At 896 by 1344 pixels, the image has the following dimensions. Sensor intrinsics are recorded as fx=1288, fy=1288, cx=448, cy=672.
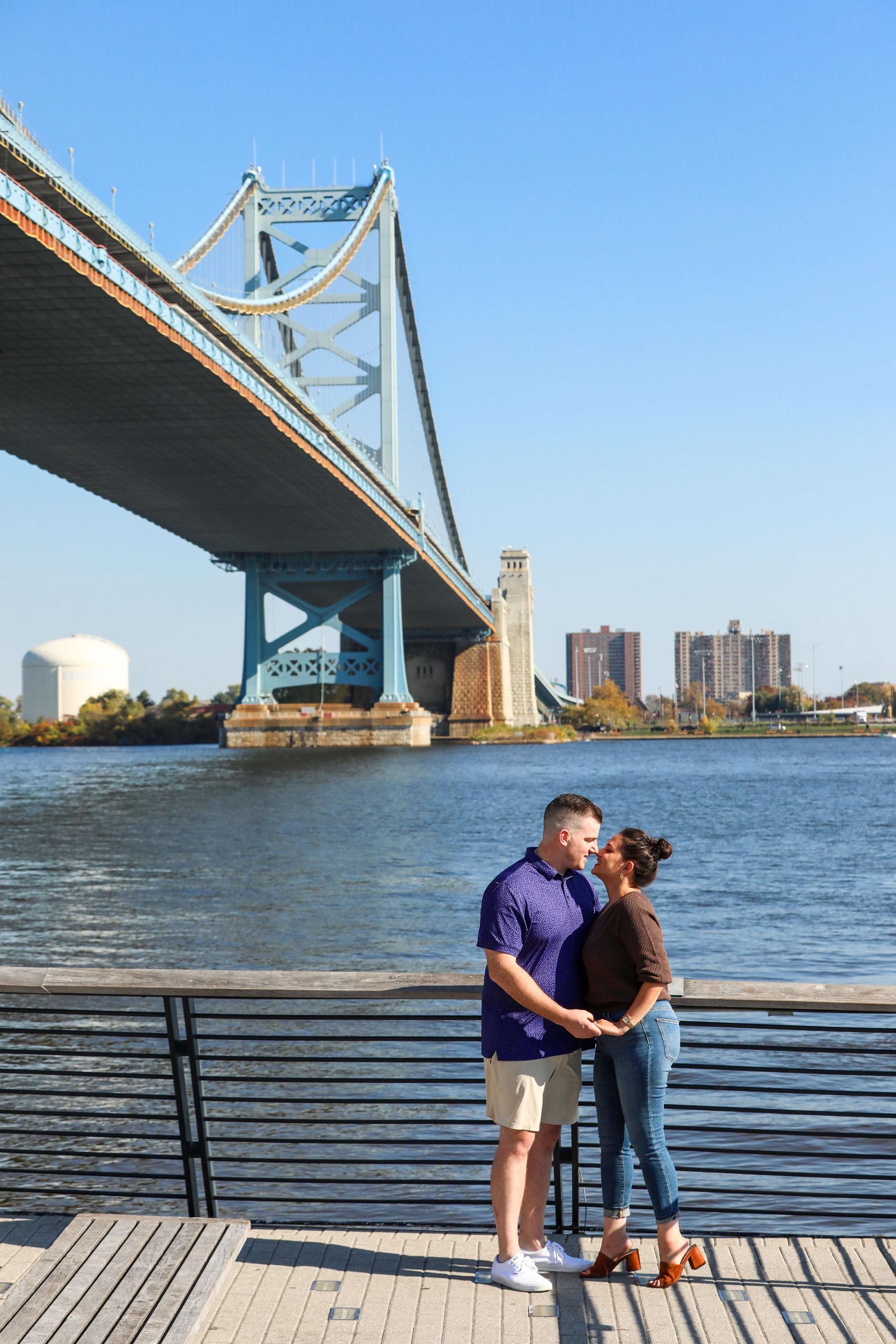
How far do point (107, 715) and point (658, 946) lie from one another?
90126mm

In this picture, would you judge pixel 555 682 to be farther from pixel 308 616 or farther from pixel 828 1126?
pixel 828 1126

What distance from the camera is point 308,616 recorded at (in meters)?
58.4

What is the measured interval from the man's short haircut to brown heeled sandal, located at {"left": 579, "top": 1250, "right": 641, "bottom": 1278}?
997mm

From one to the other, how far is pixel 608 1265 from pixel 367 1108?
374cm

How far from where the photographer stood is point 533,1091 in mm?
2951

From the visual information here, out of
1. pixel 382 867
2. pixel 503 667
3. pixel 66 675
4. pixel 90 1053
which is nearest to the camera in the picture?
pixel 90 1053

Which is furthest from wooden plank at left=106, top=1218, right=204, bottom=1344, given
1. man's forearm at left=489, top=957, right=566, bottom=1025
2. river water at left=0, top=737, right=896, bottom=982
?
river water at left=0, top=737, right=896, bottom=982

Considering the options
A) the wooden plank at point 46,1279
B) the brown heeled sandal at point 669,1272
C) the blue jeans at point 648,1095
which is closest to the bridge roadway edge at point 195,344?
the wooden plank at point 46,1279

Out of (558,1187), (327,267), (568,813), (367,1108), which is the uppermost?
(327,267)

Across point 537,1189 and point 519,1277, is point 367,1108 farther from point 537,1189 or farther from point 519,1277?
point 519,1277

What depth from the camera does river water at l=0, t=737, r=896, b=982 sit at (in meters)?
11.0

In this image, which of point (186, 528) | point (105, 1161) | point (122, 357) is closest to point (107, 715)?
point (186, 528)

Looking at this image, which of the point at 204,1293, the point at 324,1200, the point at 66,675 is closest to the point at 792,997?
the point at 324,1200

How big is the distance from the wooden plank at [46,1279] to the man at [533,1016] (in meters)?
0.96
